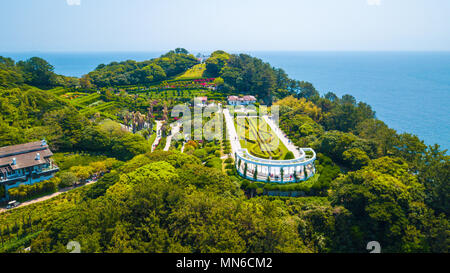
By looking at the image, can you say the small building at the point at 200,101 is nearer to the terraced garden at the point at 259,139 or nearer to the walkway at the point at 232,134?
the walkway at the point at 232,134

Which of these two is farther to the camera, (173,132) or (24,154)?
(173,132)

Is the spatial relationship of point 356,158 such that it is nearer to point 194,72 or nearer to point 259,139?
point 259,139

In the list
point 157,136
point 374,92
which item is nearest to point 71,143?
point 157,136

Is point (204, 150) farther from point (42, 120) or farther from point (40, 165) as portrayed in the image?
point (42, 120)

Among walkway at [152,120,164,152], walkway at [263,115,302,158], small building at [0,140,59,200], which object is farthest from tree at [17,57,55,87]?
walkway at [263,115,302,158]

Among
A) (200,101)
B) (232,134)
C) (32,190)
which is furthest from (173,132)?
(32,190)

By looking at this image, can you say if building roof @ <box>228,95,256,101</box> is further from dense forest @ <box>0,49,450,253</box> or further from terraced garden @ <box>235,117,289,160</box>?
dense forest @ <box>0,49,450,253</box>

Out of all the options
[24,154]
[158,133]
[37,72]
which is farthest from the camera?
[37,72]
